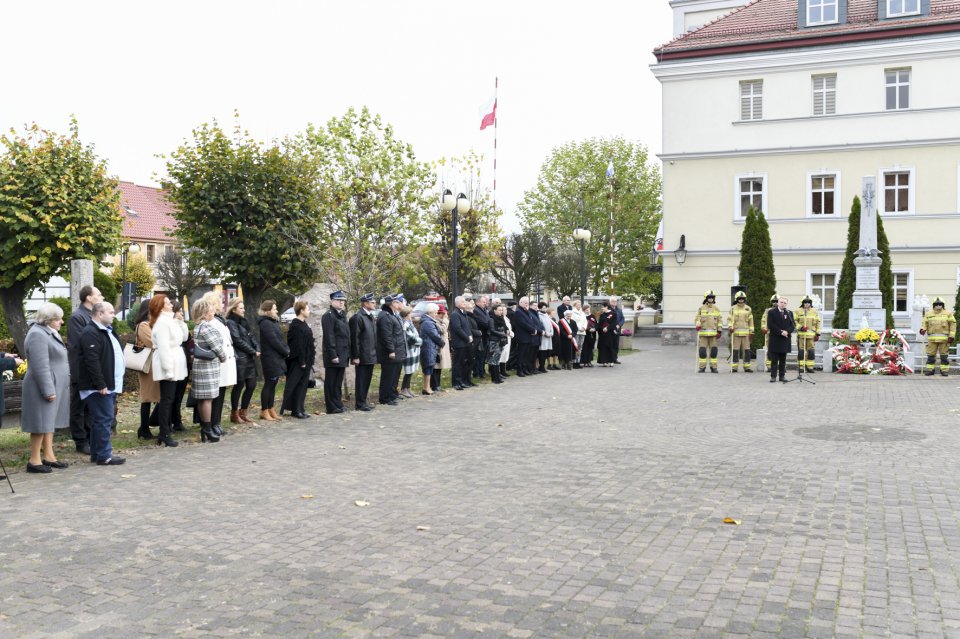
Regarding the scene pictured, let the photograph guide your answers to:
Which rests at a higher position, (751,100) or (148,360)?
(751,100)

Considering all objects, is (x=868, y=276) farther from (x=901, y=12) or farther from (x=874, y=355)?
(x=901, y=12)

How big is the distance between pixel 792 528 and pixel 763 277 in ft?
76.1

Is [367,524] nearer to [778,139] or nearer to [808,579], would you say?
[808,579]

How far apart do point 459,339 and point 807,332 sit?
29.9ft

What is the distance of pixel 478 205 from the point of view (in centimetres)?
4150

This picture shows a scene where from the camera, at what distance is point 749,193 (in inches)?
1307

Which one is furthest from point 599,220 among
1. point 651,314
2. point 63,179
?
point 63,179

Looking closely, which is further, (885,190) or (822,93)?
(822,93)

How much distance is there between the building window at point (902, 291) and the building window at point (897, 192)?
2.30 metres

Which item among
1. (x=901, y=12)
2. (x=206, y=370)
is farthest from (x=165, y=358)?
(x=901, y=12)

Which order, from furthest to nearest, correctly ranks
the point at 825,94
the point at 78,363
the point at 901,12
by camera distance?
the point at 825,94 < the point at 901,12 < the point at 78,363

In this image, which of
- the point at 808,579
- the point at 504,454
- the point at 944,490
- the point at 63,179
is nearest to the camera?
the point at 808,579

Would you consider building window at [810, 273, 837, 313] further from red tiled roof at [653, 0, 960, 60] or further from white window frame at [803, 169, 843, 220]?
red tiled roof at [653, 0, 960, 60]

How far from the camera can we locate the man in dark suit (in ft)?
62.6
